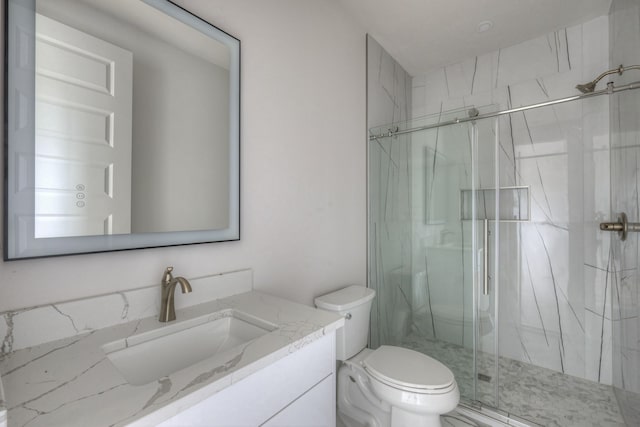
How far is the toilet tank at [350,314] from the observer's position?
1601mm

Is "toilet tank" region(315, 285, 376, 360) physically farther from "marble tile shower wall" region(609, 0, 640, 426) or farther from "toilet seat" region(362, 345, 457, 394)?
"marble tile shower wall" region(609, 0, 640, 426)

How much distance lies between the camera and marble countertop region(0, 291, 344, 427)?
55 cm

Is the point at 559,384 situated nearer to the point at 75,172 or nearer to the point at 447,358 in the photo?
the point at 447,358

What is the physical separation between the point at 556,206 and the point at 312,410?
7.72 feet

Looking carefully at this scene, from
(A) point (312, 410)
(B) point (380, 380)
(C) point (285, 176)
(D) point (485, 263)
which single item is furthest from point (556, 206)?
(A) point (312, 410)

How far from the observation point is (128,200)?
100cm

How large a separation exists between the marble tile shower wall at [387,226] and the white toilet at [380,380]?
1.65 ft

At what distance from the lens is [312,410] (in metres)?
0.97

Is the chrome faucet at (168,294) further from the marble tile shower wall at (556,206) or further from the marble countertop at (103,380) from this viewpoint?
the marble tile shower wall at (556,206)

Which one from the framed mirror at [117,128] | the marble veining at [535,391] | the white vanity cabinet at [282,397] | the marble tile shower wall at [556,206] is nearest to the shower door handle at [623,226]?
the marble tile shower wall at [556,206]

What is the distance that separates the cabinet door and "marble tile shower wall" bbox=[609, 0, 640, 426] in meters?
1.55

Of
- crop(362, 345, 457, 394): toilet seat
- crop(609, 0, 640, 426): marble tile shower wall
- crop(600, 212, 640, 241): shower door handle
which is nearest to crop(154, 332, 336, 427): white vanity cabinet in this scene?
crop(362, 345, 457, 394): toilet seat

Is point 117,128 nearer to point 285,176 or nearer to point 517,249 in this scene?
point 285,176

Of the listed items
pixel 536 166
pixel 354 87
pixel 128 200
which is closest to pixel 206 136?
pixel 128 200
